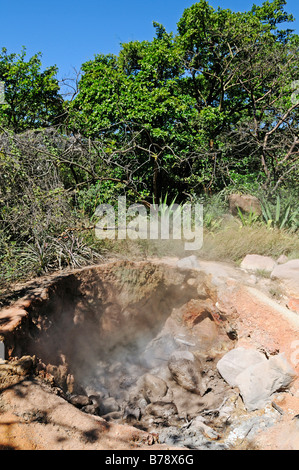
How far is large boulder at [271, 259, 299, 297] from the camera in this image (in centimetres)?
430

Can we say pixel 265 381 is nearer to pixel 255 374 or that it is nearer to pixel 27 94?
pixel 255 374

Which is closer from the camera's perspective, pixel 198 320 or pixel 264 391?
pixel 264 391

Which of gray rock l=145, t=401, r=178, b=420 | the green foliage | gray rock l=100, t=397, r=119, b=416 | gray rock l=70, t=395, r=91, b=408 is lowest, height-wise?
gray rock l=145, t=401, r=178, b=420

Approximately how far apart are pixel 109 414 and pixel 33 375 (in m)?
1.37

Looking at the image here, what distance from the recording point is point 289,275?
441 centimetres

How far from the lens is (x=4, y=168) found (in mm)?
5039

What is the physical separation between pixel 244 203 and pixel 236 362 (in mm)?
3706

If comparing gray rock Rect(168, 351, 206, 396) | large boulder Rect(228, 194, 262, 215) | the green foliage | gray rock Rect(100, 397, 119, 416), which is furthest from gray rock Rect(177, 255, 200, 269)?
large boulder Rect(228, 194, 262, 215)

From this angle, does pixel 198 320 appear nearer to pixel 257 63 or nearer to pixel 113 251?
pixel 113 251

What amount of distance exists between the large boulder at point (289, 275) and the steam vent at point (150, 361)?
4.5 inches

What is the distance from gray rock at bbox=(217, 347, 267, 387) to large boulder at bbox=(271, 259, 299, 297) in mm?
995

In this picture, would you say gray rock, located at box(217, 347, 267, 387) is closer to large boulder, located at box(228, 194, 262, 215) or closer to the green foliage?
the green foliage
